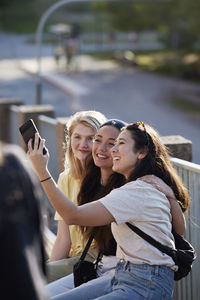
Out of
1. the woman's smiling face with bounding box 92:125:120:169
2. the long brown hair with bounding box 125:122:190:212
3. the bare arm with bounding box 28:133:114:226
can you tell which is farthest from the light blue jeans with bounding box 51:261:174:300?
the woman's smiling face with bounding box 92:125:120:169

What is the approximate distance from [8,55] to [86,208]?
138ft

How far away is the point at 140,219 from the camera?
10.3 feet

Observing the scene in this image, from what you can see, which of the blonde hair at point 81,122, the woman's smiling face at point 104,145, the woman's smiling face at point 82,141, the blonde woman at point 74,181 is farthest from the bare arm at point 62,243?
the woman's smiling face at point 104,145

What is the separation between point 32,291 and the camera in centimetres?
176

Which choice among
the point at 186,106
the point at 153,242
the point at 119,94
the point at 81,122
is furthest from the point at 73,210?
the point at 119,94

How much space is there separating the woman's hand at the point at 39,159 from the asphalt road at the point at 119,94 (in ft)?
30.7

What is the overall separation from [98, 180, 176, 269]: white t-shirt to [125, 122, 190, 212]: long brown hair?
167 mm

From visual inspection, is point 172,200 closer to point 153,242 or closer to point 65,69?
point 153,242

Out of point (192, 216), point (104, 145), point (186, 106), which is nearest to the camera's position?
point (104, 145)

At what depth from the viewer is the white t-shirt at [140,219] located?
10.3 feet

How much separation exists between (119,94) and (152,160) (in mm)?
22767

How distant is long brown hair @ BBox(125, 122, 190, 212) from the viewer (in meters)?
3.38

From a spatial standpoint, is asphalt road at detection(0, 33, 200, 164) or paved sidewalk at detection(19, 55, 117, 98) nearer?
asphalt road at detection(0, 33, 200, 164)

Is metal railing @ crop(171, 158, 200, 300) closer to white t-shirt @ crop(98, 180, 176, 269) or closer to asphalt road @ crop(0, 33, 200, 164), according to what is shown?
white t-shirt @ crop(98, 180, 176, 269)
